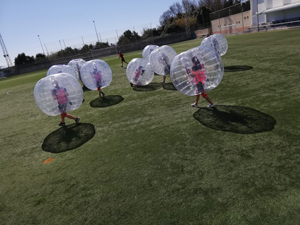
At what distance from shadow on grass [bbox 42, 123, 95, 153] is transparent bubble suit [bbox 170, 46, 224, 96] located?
302 centimetres

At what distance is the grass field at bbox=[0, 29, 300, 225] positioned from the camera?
310 centimetres

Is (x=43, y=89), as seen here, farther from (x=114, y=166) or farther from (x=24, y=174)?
(x=114, y=166)

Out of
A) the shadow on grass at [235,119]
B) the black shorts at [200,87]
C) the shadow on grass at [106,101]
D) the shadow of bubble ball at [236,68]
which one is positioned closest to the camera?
the shadow on grass at [235,119]

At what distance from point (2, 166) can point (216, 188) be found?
16.7ft

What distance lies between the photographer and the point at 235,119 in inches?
211

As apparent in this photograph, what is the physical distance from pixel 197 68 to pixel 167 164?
2771mm

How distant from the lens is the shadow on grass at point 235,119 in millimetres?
4824

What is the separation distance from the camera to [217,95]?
739cm

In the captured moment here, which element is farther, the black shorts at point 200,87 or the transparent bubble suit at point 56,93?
the transparent bubble suit at point 56,93

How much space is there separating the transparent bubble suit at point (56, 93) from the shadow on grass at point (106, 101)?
2.40 m

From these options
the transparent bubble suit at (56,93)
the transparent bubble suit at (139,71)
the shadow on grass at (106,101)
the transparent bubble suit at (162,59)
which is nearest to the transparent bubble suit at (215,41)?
the transparent bubble suit at (162,59)

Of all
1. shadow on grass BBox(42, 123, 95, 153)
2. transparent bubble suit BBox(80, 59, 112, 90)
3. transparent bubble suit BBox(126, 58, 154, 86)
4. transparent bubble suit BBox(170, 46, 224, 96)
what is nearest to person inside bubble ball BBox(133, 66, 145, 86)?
transparent bubble suit BBox(126, 58, 154, 86)

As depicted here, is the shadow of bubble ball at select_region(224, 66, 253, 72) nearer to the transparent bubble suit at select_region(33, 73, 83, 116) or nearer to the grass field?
the grass field

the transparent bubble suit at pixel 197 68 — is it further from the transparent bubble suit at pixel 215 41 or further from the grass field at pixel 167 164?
the transparent bubble suit at pixel 215 41
